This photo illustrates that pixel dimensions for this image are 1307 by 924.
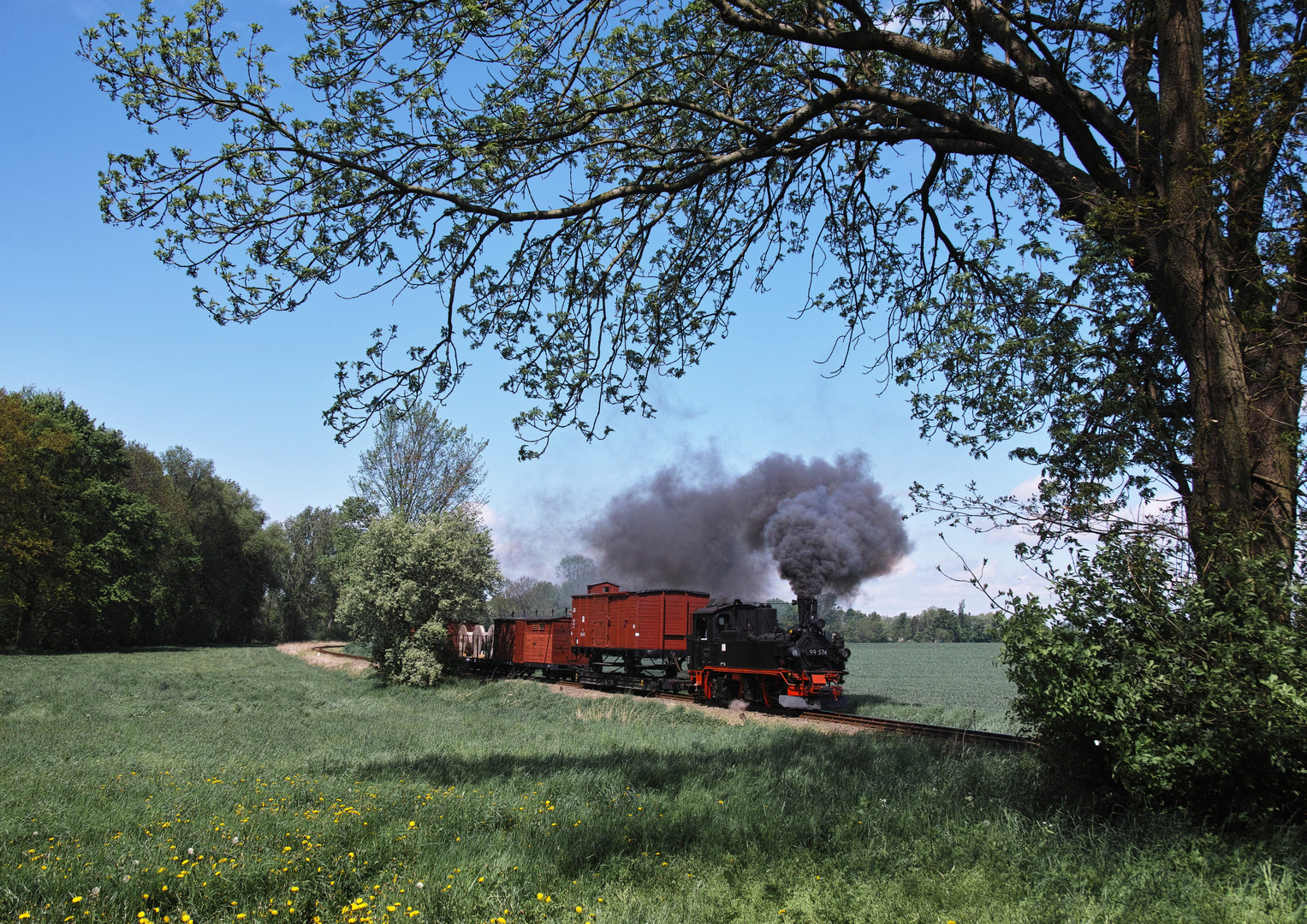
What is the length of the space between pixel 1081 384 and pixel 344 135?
26.0 ft

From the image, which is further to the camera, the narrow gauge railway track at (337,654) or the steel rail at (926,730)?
the narrow gauge railway track at (337,654)

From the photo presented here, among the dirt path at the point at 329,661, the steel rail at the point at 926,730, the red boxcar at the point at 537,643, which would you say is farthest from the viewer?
the dirt path at the point at 329,661

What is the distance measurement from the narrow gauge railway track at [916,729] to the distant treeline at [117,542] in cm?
2998

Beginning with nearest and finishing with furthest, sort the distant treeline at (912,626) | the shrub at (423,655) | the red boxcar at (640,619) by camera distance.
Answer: the red boxcar at (640,619), the shrub at (423,655), the distant treeline at (912,626)

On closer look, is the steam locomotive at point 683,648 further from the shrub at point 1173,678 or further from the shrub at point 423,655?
the shrub at point 1173,678

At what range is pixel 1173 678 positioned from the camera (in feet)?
18.1

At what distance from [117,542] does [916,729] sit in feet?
165

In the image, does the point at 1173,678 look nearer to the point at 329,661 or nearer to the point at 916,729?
the point at 916,729

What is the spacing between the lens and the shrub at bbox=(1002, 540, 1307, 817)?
513cm

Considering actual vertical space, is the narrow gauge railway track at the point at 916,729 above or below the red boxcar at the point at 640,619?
below

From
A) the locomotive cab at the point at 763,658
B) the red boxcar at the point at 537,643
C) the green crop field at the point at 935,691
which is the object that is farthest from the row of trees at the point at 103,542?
the green crop field at the point at 935,691

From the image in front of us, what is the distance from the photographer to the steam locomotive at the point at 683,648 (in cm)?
1688

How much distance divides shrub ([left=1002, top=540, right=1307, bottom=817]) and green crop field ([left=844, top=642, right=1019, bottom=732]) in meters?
0.60

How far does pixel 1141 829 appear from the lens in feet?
18.1
